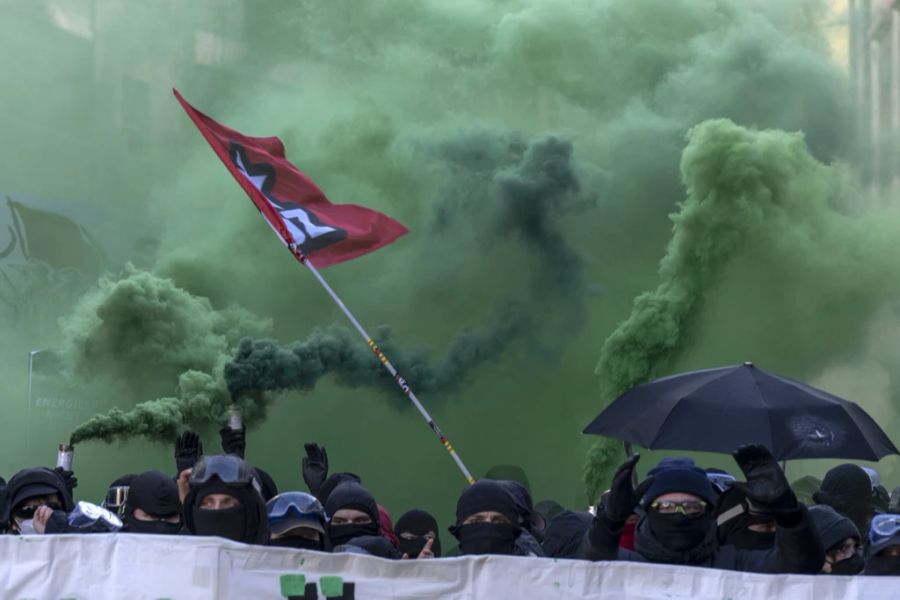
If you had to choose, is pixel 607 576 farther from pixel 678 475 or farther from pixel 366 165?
pixel 366 165

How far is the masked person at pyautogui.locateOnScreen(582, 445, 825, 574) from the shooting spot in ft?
14.8

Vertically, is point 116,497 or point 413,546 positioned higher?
point 116,497

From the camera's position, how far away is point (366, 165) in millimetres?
32188

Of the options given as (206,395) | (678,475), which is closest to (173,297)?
(206,395)

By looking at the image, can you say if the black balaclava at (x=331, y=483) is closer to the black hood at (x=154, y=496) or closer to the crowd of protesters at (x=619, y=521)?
the crowd of protesters at (x=619, y=521)

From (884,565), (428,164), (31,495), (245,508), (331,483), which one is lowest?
(884,565)

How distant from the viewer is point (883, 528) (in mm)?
5035

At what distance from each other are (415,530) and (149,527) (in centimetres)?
211

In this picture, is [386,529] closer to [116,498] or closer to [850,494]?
[116,498]

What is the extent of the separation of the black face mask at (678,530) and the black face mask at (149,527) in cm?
205

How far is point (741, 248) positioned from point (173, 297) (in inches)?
460

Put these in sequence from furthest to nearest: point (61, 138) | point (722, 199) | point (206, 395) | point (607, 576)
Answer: point (61, 138), point (206, 395), point (722, 199), point (607, 576)

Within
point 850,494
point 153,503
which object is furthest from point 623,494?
point 850,494

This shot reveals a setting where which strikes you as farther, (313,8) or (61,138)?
(313,8)
